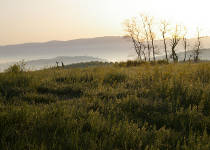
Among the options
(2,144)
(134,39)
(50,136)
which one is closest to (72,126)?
(50,136)

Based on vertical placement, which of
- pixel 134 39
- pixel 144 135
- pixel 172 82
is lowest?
pixel 144 135

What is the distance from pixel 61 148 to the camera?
250cm

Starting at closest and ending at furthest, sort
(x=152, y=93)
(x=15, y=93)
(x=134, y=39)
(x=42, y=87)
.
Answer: (x=152, y=93), (x=15, y=93), (x=42, y=87), (x=134, y=39)

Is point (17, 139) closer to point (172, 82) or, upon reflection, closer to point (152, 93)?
point (152, 93)

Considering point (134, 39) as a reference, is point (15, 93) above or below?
below

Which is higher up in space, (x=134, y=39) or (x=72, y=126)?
(x=134, y=39)

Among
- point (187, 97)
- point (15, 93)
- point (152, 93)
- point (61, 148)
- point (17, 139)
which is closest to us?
point (61, 148)

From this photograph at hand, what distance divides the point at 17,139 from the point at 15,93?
10.4 feet

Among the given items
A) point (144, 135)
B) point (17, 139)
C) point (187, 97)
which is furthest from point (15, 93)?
point (187, 97)

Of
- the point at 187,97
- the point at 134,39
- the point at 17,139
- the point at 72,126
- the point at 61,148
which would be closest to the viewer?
the point at 61,148

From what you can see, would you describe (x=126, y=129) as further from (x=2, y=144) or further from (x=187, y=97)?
(x=187, y=97)

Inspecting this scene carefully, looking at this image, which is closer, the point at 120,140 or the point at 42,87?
the point at 120,140

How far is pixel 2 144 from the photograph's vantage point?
99.9 inches

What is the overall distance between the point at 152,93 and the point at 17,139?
349 centimetres
